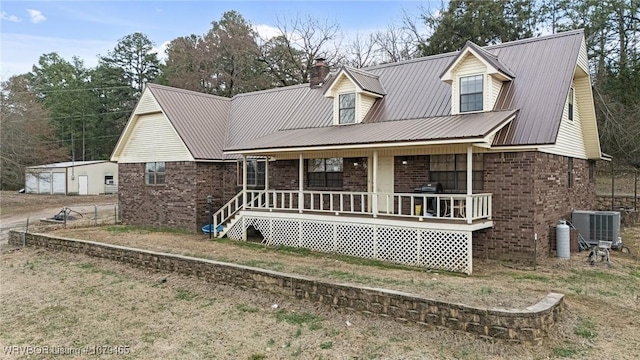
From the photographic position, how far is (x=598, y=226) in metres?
13.0

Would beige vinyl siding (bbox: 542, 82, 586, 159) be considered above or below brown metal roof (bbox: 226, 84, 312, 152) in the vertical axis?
below

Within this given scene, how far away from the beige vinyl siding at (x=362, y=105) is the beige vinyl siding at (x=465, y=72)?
3.14m

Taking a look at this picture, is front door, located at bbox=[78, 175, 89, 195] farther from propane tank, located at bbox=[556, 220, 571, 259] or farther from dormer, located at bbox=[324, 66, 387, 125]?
propane tank, located at bbox=[556, 220, 571, 259]

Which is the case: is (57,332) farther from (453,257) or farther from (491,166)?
(491,166)

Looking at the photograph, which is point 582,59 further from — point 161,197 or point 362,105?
point 161,197

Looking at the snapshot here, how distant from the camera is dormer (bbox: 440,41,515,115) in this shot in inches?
471

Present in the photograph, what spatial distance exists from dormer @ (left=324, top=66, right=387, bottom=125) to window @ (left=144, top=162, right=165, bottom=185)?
26.1 ft

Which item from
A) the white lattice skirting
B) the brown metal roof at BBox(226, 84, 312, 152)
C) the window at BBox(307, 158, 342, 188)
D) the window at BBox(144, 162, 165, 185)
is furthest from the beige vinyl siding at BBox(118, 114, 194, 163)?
the window at BBox(307, 158, 342, 188)

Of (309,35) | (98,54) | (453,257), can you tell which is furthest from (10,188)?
(453,257)

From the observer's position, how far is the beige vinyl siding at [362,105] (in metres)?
14.4

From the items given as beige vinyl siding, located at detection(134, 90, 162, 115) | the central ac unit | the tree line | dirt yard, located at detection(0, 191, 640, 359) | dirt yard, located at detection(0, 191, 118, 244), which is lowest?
dirt yard, located at detection(0, 191, 640, 359)

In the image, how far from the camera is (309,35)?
118 ft

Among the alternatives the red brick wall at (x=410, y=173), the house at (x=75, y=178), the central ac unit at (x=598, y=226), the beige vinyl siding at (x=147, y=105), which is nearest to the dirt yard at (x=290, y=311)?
the central ac unit at (x=598, y=226)

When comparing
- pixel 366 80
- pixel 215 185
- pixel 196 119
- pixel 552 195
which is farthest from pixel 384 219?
pixel 196 119
